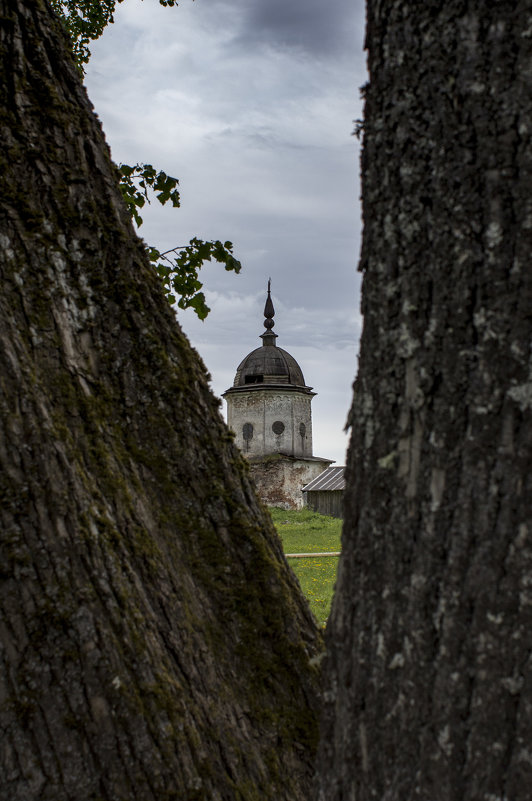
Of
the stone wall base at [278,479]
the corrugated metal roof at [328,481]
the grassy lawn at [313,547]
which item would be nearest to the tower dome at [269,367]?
the stone wall base at [278,479]

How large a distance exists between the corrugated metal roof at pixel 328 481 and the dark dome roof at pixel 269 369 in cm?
460

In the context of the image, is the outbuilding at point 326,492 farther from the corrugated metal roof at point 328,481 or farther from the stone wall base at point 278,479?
the stone wall base at point 278,479

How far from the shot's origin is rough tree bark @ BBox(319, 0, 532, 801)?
142 cm

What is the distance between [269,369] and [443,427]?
34.3m

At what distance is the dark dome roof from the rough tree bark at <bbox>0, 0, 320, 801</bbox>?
107 feet

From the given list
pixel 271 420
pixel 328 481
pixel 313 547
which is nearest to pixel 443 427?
pixel 313 547

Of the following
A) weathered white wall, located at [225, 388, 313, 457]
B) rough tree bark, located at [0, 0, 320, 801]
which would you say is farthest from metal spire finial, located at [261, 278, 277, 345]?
rough tree bark, located at [0, 0, 320, 801]

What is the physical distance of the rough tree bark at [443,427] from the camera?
1.42m

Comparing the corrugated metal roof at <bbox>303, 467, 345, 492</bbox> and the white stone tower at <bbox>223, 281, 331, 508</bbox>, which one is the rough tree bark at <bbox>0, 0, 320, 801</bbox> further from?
the white stone tower at <bbox>223, 281, 331, 508</bbox>

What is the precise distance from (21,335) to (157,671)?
1045 millimetres

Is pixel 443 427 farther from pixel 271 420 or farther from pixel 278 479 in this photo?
pixel 271 420

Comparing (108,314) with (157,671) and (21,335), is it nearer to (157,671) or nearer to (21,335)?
(21,335)

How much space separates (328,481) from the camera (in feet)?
105

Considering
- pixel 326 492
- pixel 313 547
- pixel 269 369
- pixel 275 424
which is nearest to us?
pixel 313 547
